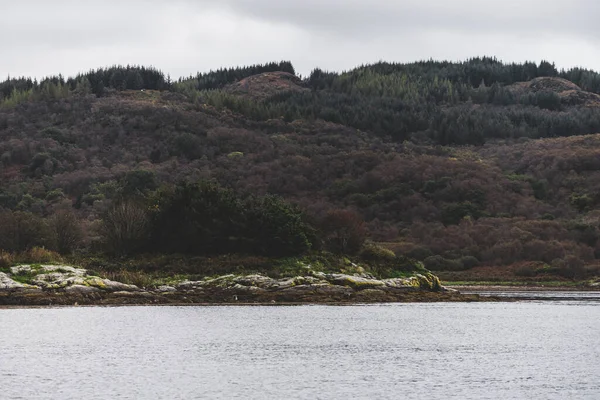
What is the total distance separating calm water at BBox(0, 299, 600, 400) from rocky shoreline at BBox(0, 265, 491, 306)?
3.45 metres

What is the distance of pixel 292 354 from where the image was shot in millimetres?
44500

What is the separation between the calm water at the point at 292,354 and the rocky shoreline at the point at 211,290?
136 inches

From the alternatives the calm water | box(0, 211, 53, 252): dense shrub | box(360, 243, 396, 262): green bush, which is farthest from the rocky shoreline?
box(0, 211, 53, 252): dense shrub

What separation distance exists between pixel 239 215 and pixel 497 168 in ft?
365

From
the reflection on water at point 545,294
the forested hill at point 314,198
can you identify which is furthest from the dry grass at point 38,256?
the reflection on water at point 545,294

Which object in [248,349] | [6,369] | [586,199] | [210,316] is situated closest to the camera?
[6,369]

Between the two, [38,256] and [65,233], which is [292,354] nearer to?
[38,256]

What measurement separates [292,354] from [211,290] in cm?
3157

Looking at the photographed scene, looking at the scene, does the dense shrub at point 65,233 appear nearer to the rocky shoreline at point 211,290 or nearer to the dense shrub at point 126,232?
the dense shrub at point 126,232

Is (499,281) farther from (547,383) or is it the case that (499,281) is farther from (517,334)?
(547,383)

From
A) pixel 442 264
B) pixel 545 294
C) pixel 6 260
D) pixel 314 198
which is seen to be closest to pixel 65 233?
pixel 6 260

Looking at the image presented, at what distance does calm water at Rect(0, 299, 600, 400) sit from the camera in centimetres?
3438

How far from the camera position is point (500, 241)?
438 ft

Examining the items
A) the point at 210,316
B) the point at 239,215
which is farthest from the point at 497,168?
the point at 210,316
